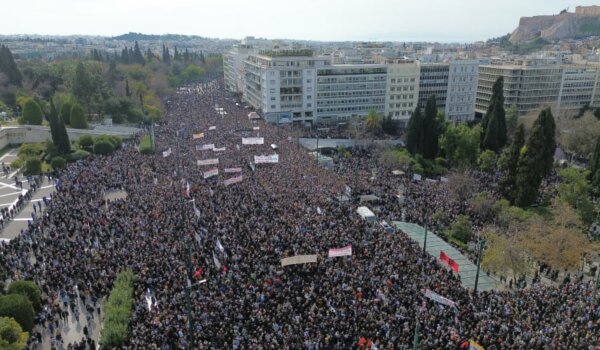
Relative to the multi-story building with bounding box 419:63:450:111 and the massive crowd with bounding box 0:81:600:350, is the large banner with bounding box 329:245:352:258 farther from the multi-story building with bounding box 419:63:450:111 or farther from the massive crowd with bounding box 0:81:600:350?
the multi-story building with bounding box 419:63:450:111

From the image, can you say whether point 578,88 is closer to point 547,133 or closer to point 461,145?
point 461,145

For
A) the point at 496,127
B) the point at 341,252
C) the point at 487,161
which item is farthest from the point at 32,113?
the point at 496,127

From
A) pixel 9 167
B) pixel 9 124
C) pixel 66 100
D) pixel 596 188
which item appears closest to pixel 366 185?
pixel 596 188

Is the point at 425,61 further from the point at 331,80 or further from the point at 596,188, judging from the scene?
the point at 596,188

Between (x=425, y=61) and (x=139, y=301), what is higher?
(x=425, y=61)

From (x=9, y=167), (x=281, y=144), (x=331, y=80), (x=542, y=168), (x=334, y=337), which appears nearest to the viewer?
(x=334, y=337)

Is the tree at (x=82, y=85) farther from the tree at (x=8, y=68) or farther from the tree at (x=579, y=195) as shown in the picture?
the tree at (x=579, y=195)

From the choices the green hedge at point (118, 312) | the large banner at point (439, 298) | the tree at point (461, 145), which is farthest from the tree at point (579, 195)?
the green hedge at point (118, 312)

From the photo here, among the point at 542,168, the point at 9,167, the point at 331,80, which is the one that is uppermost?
the point at 331,80
